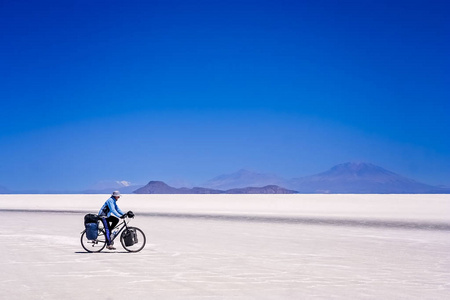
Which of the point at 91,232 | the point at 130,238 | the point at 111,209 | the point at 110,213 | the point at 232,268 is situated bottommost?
the point at 232,268

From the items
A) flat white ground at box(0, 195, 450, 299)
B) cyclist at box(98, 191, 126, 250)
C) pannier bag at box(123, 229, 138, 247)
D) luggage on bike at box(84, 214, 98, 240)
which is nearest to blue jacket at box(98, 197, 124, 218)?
cyclist at box(98, 191, 126, 250)

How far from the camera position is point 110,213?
16234 mm

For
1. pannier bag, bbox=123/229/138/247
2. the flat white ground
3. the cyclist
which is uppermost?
the cyclist

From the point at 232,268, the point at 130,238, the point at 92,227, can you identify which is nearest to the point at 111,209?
the point at 92,227

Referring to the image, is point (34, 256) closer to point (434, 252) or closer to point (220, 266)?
point (220, 266)

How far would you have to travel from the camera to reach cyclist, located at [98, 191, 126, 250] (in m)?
16.0

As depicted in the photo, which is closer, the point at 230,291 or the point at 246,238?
the point at 230,291

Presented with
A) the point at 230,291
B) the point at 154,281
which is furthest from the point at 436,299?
the point at 154,281

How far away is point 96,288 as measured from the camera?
414 inches

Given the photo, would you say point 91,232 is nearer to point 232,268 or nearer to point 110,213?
point 110,213

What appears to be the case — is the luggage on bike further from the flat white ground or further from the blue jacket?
the flat white ground

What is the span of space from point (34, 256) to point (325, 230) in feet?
45.5

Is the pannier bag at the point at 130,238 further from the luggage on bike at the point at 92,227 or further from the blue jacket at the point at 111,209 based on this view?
the luggage on bike at the point at 92,227

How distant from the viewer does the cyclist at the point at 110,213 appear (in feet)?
52.4
